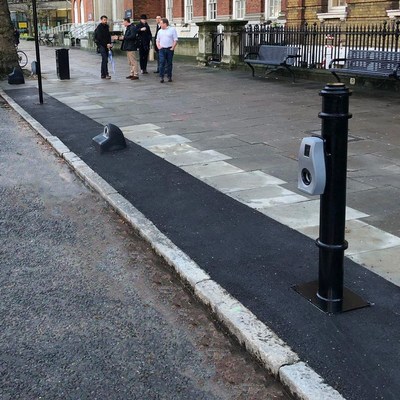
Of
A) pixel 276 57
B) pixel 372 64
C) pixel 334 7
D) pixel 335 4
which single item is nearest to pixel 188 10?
pixel 335 4

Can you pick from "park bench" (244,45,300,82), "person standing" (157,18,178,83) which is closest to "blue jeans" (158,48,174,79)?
"person standing" (157,18,178,83)

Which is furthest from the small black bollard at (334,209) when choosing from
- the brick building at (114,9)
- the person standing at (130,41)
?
the brick building at (114,9)

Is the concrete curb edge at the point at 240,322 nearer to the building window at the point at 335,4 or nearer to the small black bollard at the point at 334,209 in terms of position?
the small black bollard at the point at 334,209

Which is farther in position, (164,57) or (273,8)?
(273,8)

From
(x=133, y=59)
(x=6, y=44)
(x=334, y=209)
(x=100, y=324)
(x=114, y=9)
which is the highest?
(x=114, y=9)

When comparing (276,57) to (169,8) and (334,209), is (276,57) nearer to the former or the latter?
(334,209)

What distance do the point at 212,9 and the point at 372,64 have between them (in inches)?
805

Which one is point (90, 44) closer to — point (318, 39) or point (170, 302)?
point (318, 39)

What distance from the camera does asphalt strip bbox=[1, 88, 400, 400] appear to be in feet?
10.8

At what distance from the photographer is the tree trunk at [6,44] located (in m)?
21.5

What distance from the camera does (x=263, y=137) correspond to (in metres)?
9.73

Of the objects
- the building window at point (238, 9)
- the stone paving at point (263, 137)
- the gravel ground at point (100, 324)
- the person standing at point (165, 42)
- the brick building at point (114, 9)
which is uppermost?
the brick building at point (114, 9)

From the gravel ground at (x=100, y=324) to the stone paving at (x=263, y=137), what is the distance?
1.50 m

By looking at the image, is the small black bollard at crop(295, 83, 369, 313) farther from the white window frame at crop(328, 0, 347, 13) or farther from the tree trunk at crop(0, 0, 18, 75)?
the tree trunk at crop(0, 0, 18, 75)
